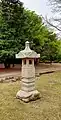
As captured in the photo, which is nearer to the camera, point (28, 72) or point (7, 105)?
point (7, 105)

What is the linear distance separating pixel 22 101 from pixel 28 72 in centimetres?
83

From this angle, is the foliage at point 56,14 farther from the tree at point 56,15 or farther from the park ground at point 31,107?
the park ground at point 31,107

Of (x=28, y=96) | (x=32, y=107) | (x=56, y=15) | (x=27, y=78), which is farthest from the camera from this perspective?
(x=56, y=15)

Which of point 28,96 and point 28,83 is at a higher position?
point 28,83

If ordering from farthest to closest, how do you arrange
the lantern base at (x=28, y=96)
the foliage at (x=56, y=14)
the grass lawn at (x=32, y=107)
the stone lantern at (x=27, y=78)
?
the foliage at (x=56, y=14) → the stone lantern at (x=27, y=78) → the lantern base at (x=28, y=96) → the grass lawn at (x=32, y=107)

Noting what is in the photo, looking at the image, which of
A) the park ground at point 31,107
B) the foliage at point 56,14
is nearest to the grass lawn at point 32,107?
the park ground at point 31,107

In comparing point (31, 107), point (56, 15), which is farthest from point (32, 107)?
point (56, 15)

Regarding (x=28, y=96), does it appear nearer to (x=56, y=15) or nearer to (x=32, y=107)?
(x=32, y=107)

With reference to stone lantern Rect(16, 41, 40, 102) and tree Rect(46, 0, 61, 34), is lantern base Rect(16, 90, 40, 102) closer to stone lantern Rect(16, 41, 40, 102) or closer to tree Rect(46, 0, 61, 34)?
stone lantern Rect(16, 41, 40, 102)

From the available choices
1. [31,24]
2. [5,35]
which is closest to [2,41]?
[5,35]

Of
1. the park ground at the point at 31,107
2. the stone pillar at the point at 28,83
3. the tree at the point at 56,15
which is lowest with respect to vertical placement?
the park ground at the point at 31,107

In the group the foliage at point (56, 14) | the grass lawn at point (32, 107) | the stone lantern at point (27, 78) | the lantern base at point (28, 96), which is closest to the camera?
the grass lawn at point (32, 107)

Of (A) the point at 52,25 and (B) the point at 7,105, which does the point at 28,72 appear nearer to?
(B) the point at 7,105

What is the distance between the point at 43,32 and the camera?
12.0m
